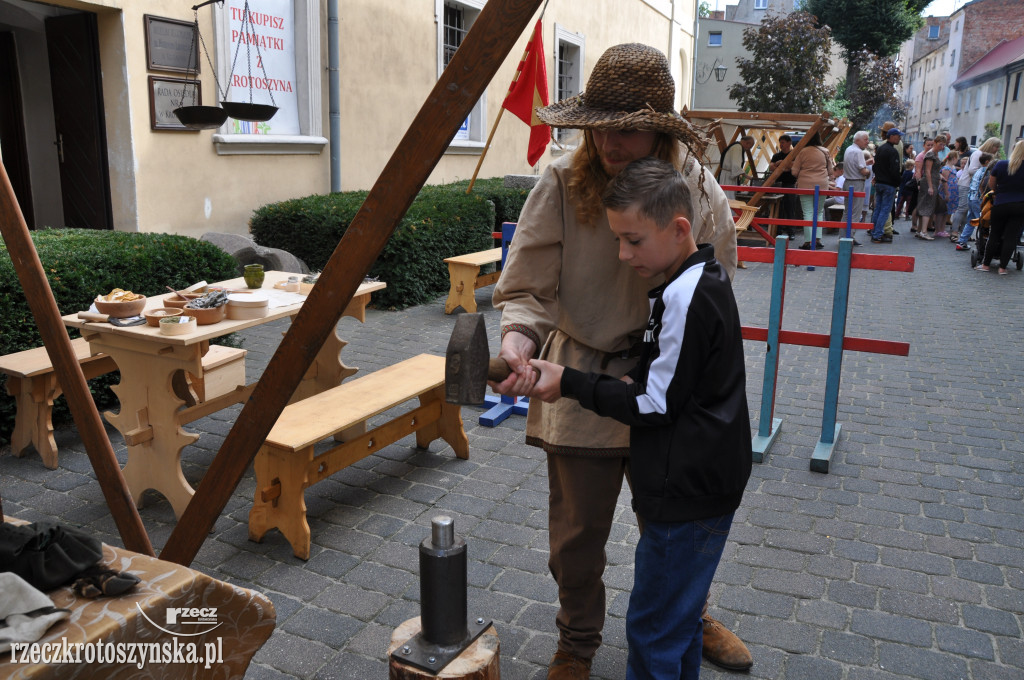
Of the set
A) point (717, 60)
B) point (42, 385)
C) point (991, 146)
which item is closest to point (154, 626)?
point (42, 385)

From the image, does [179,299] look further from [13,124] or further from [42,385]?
[13,124]

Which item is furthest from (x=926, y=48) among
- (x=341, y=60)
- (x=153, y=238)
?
(x=153, y=238)

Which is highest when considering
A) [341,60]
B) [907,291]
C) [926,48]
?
[926,48]

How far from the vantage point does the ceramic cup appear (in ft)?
16.5

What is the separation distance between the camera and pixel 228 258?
21.4 feet

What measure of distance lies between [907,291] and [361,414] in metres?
9.14

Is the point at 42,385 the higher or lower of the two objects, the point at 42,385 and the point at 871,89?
the lower

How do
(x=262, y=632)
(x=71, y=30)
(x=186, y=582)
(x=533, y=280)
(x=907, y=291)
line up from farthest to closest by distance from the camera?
(x=907, y=291) → (x=71, y=30) → (x=533, y=280) → (x=262, y=632) → (x=186, y=582)

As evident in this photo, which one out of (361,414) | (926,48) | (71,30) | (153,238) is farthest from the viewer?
(926,48)

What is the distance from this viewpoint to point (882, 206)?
1499 centimetres

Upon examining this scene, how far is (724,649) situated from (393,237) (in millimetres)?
6368

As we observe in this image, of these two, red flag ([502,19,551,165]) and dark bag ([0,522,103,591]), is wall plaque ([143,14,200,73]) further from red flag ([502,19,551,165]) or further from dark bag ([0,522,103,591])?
dark bag ([0,522,103,591])

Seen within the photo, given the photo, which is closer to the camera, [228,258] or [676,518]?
[676,518]

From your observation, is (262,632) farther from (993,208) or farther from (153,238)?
(993,208)
